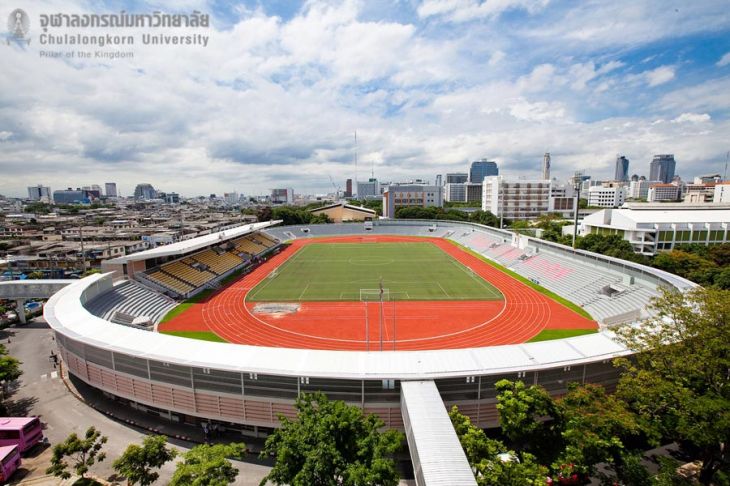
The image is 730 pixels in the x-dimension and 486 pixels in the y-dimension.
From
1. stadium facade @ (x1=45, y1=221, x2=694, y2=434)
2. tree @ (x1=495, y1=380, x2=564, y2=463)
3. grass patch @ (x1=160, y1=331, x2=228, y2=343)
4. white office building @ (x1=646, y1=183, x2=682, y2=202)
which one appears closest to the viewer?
tree @ (x1=495, y1=380, x2=564, y2=463)

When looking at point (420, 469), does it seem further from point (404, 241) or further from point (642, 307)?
point (404, 241)

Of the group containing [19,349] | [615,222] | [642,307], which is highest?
[615,222]

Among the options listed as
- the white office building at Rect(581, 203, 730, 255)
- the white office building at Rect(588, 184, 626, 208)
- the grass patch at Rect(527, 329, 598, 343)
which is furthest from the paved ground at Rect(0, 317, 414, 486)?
the white office building at Rect(588, 184, 626, 208)

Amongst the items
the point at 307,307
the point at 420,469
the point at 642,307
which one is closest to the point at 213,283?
the point at 307,307

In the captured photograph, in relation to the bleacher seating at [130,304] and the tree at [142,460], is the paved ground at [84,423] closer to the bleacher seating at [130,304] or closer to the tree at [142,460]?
the tree at [142,460]

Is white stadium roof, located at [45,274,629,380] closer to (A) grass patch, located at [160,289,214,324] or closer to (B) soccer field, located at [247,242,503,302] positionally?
(A) grass patch, located at [160,289,214,324]

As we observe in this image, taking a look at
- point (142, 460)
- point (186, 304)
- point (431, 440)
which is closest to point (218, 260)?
point (186, 304)
